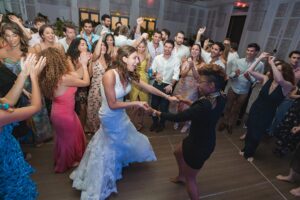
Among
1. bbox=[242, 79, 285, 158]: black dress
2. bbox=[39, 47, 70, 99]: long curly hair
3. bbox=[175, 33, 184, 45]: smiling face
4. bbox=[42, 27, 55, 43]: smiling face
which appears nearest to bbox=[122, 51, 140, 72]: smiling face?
bbox=[39, 47, 70, 99]: long curly hair

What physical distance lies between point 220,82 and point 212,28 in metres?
8.58

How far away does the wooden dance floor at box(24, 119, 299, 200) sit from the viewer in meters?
2.09

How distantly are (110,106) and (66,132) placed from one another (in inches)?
26.1

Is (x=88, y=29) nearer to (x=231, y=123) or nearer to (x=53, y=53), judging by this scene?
(x=53, y=53)

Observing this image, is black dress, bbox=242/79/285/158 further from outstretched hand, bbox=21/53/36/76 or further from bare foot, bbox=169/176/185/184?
outstretched hand, bbox=21/53/36/76

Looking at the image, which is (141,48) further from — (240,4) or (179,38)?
(240,4)

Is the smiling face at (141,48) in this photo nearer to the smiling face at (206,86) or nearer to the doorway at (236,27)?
the smiling face at (206,86)

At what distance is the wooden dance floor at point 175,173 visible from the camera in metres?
2.09

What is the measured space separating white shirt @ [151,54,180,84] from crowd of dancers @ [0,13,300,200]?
2 centimetres

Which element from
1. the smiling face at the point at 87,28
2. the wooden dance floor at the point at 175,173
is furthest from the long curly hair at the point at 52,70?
the smiling face at the point at 87,28

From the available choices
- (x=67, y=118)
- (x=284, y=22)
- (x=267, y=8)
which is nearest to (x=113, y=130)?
(x=67, y=118)

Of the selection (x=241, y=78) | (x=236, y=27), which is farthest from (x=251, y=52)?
(x=236, y=27)

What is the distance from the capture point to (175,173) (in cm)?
244

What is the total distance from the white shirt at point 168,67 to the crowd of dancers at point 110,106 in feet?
0.06
